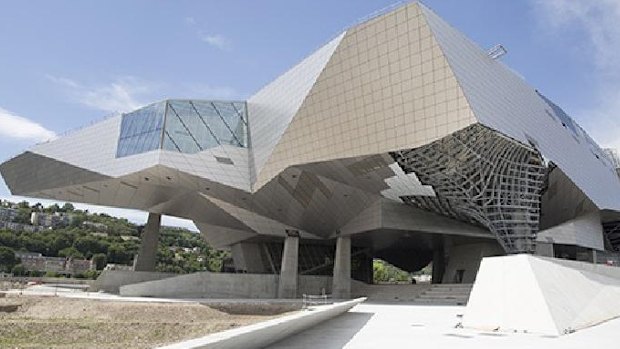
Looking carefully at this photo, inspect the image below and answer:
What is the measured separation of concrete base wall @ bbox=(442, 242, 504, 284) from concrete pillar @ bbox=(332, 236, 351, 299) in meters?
13.8

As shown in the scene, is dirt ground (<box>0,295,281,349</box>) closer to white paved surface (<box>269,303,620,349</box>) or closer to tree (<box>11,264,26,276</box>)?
white paved surface (<box>269,303,620,349</box>)

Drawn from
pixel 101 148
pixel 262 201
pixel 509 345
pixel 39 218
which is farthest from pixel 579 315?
pixel 39 218

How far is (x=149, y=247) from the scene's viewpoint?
46.4 metres

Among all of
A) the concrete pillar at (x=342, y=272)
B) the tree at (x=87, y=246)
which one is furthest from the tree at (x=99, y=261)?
the concrete pillar at (x=342, y=272)

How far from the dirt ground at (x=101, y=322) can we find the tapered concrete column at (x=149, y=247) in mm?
17282

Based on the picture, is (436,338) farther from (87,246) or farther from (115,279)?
(87,246)

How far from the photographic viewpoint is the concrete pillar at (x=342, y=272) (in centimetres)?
4356

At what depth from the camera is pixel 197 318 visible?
25281 mm

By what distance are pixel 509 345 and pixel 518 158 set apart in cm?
2664

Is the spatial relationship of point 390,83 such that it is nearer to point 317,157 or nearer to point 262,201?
point 317,157

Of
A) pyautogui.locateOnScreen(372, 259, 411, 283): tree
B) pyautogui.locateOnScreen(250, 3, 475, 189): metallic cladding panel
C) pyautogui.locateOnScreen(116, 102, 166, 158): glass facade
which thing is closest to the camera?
pyautogui.locateOnScreen(250, 3, 475, 189): metallic cladding panel

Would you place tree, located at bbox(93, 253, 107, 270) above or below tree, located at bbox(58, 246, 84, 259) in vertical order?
below

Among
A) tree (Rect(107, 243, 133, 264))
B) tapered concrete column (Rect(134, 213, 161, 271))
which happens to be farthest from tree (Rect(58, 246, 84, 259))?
tapered concrete column (Rect(134, 213, 161, 271))

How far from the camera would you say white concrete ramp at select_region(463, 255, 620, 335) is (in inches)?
521
